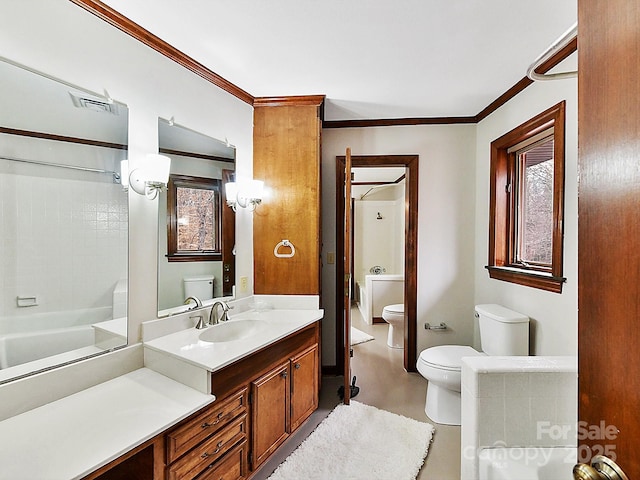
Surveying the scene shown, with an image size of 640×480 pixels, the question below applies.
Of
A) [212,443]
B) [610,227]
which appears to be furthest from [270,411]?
[610,227]

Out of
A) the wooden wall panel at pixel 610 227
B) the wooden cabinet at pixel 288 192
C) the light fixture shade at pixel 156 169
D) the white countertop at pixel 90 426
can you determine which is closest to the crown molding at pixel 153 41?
the wooden cabinet at pixel 288 192

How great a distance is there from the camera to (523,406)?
1439mm

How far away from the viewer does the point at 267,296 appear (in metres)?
2.46

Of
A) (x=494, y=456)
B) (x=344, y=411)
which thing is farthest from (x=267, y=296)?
(x=494, y=456)

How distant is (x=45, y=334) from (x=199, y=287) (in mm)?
823

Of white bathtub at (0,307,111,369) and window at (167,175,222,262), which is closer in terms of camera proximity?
white bathtub at (0,307,111,369)

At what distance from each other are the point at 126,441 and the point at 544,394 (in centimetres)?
174

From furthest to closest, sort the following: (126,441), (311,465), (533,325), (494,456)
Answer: (533,325) → (311,465) → (494,456) → (126,441)

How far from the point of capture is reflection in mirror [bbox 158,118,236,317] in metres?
1.77

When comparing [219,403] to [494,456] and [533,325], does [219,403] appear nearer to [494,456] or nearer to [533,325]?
[494,456]

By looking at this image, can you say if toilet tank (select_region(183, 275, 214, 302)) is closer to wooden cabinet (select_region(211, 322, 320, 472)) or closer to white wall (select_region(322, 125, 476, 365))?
wooden cabinet (select_region(211, 322, 320, 472))

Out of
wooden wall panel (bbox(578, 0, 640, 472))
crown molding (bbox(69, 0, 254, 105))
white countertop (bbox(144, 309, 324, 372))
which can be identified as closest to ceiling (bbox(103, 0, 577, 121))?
crown molding (bbox(69, 0, 254, 105))

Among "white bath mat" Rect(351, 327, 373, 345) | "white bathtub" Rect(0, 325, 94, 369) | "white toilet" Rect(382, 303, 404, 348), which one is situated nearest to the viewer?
"white bathtub" Rect(0, 325, 94, 369)

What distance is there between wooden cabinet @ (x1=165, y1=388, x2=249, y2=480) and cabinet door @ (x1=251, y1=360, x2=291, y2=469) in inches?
2.8
